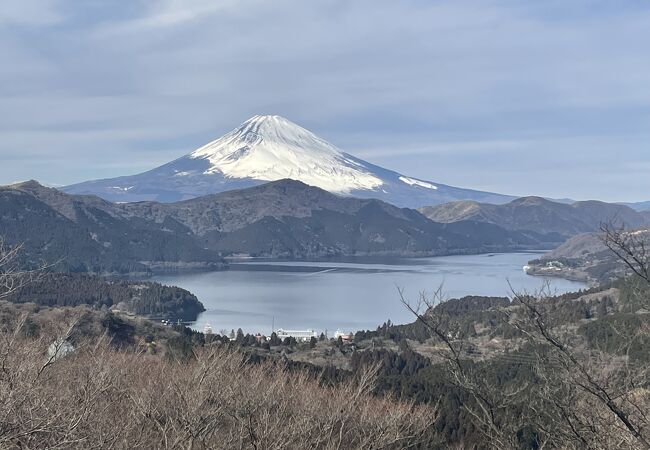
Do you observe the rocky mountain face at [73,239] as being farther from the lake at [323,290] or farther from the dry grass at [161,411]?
the dry grass at [161,411]

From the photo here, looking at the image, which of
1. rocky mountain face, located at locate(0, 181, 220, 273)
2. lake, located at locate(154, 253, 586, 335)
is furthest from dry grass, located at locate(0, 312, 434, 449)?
rocky mountain face, located at locate(0, 181, 220, 273)

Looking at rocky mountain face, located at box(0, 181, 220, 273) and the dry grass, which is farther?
rocky mountain face, located at box(0, 181, 220, 273)

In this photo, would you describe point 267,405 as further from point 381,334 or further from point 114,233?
point 114,233

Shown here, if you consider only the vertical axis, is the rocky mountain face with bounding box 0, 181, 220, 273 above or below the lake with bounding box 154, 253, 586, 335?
above

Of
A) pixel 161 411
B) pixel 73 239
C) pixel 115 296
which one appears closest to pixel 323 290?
pixel 115 296

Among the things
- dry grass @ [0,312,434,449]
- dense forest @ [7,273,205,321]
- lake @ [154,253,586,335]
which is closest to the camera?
dry grass @ [0,312,434,449]

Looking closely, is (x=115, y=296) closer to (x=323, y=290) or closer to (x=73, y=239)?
(x=323, y=290)

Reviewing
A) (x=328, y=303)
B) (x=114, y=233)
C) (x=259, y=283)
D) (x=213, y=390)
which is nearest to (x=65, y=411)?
(x=213, y=390)

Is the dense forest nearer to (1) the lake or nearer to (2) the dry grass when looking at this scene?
(1) the lake
